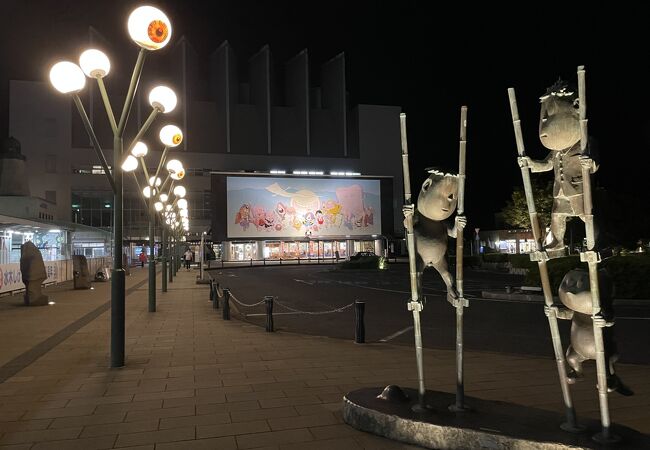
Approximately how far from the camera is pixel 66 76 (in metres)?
8.09

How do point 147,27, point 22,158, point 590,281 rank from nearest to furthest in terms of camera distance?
point 590,281 < point 147,27 < point 22,158

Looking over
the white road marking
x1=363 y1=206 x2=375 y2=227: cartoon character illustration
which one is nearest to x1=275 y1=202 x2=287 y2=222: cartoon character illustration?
x1=363 y1=206 x2=375 y2=227: cartoon character illustration

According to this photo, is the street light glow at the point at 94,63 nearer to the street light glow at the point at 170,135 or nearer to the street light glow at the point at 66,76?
the street light glow at the point at 66,76

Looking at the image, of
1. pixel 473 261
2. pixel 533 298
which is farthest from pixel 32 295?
pixel 473 261

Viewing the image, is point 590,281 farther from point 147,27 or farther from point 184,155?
point 184,155

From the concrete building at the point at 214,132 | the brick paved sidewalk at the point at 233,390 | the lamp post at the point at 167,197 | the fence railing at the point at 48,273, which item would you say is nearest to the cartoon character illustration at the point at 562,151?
the brick paved sidewalk at the point at 233,390

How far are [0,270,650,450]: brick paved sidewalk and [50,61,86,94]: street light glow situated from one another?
14.6 feet

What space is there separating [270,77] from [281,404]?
231 feet

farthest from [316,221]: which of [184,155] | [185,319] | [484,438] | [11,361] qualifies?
[484,438]

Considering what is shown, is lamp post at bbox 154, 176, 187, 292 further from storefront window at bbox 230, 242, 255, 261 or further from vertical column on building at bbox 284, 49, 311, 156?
vertical column on building at bbox 284, 49, 311, 156

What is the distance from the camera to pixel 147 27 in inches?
296

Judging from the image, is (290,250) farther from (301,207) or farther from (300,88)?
(300,88)

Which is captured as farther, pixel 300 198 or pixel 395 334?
pixel 300 198

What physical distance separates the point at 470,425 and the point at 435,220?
6.70 ft
